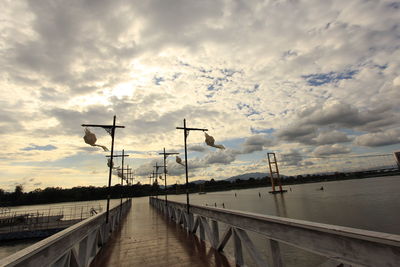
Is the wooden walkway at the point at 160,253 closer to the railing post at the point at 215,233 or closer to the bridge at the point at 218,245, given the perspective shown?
the bridge at the point at 218,245

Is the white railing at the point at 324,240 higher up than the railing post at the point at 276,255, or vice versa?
the white railing at the point at 324,240

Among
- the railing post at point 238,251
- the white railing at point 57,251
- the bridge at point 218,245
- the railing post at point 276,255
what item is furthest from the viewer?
the railing post at point 238,251

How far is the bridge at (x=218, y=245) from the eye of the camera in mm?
2111

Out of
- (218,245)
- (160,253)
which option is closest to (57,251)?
(160,253)

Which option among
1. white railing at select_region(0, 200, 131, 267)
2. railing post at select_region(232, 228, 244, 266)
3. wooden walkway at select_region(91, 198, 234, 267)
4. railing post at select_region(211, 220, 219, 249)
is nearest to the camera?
white railing at select_region(0, 200, 131, 267)

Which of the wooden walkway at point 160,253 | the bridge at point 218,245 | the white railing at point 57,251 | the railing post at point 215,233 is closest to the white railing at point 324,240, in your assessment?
the bridge at point 218,245

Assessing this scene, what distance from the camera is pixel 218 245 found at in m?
5.66

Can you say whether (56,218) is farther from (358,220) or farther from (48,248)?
(358,220)

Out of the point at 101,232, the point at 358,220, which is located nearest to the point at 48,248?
the point at 101,232

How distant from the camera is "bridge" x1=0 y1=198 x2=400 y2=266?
2.11 meters

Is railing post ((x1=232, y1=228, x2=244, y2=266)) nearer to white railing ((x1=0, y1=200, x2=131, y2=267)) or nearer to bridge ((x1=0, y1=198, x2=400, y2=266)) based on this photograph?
bridge ((x1=0, y1=198, x2=400, y2=266))

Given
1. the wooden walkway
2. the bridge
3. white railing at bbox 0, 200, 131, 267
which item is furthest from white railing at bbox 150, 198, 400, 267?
white railing at bbox 0, 200, 131, 267

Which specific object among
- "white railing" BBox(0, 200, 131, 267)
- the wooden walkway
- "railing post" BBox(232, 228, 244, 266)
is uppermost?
"white railing" BBox(0, 200, 131, 267)

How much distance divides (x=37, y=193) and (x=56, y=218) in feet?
419
